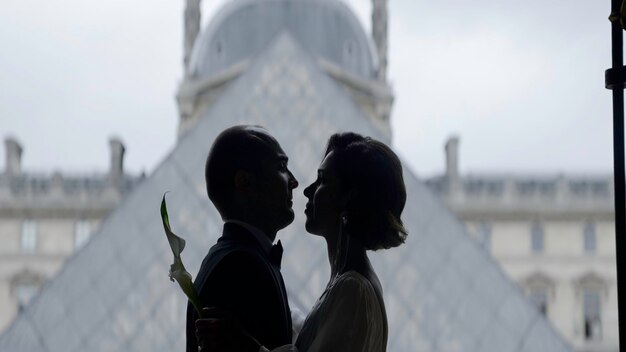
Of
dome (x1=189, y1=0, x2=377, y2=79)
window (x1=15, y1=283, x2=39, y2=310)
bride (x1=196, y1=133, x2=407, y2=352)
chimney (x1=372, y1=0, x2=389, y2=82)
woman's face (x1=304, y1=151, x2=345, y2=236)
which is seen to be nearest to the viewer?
bride (x1=196, y1=133, x2=407, y2=352)

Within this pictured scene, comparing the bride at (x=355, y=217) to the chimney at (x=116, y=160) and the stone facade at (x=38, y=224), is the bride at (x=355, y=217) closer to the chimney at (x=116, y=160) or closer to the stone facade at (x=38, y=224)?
the stone facade at (x=38, y=224)

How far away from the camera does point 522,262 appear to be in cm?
4266

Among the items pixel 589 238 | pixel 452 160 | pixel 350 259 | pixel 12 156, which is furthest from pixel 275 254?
pixel 12 156

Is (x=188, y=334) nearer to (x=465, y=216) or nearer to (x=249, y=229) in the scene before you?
(x=249, y=229)

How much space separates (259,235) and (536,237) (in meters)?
41.1

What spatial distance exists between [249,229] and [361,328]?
309mm

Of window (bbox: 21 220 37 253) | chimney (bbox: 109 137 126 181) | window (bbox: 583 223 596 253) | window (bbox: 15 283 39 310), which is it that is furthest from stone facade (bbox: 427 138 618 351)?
window (bbox: 15 283 39 310)

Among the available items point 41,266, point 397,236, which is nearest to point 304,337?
point 397,236

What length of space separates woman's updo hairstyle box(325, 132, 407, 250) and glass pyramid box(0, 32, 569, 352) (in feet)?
41.5

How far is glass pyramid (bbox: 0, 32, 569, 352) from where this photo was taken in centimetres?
1605

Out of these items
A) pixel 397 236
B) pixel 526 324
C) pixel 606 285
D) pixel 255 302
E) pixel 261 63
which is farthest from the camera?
pixel 606 285

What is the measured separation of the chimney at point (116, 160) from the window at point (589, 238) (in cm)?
1587

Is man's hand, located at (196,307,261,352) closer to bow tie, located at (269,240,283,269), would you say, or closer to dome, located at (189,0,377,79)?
bow tie, located at (269,240,283,269)

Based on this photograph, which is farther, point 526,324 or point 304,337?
point 526,324
